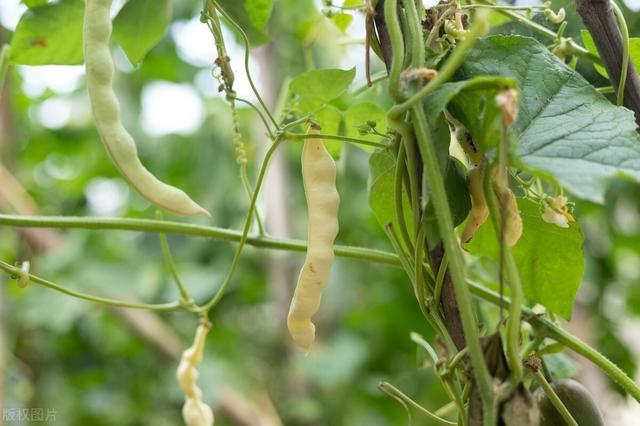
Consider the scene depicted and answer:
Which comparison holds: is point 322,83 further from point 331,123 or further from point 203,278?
point 203,278

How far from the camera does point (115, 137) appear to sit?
40 cm

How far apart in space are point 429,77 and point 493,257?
0.22 metres

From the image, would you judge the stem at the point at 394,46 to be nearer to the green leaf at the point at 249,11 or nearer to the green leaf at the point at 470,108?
the green leaf at the point at 470,108

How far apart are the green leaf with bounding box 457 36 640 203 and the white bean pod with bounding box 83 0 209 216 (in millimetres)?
159

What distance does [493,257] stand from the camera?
528 millimetres

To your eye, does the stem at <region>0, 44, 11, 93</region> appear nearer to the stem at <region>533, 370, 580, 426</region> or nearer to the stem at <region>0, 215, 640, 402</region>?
the stem at <region>0, 215, 640, 402</region>

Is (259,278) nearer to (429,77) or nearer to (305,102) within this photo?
(305,102)

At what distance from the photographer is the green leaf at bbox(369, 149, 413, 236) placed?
48 cm

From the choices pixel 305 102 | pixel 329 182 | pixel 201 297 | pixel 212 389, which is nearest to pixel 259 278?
pixel 201 297

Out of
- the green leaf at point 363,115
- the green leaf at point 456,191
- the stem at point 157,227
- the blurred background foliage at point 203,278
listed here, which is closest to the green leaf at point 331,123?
the green leaf at point 363,115

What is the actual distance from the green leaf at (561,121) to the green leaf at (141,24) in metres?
0.29

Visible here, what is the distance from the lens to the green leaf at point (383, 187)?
0.48 metres

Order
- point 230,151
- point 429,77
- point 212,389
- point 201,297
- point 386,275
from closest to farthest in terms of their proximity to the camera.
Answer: point 429,77
point 212,389
point 201,297
point 386,275
point 230,151

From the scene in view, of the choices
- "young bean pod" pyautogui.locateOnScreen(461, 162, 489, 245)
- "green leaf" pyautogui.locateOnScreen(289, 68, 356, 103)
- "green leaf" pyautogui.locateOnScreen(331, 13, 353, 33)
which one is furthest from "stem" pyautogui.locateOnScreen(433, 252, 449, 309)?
"green leaf" pyautogui.locateOnScreen(331, 13, 353, 33)
